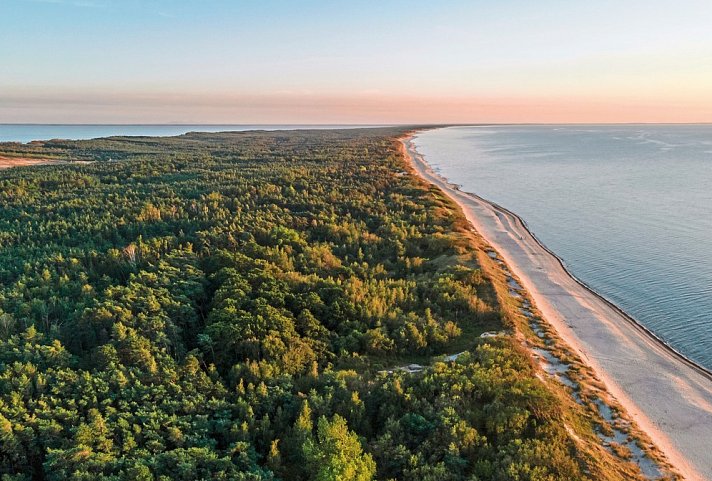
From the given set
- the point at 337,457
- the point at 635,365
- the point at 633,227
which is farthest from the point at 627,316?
the point at 633,227

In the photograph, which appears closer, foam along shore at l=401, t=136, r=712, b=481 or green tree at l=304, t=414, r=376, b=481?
green tree at l=304, t=414, r=376, b=481

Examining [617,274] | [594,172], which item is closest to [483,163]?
[594,172]

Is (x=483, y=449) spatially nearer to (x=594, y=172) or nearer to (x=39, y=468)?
(x=39, y=468)

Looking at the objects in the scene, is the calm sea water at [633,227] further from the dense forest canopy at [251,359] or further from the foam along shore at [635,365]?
the dense forest canopy at [251,359]

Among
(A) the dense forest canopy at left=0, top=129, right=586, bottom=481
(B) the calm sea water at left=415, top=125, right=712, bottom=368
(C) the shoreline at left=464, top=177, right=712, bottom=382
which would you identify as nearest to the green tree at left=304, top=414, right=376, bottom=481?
(A) the dense forest canopy at left=0, top=129, right=586, bottom=481

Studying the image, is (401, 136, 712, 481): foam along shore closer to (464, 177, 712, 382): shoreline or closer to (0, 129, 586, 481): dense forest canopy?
(464, 177, 712, 382): shoreline

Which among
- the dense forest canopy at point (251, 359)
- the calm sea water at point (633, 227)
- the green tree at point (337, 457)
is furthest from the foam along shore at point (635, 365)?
the green tree at point (337, 457)
